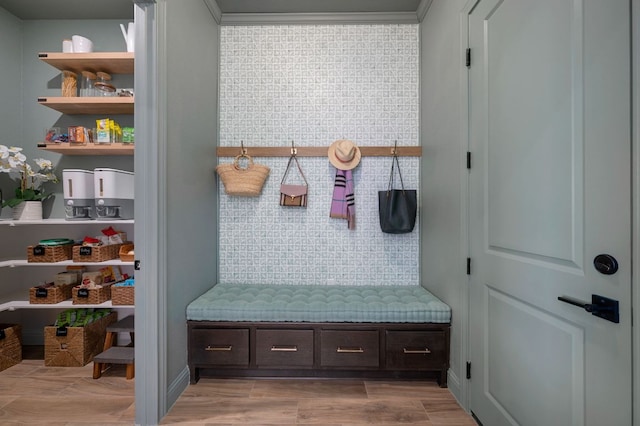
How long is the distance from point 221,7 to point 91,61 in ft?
3.83

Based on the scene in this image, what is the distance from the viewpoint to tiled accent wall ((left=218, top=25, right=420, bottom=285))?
2551mm

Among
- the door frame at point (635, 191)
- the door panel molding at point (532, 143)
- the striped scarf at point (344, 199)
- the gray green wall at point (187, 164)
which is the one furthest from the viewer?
the striped scarf at point (344, 199)

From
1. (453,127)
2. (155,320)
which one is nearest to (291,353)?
(155,320)

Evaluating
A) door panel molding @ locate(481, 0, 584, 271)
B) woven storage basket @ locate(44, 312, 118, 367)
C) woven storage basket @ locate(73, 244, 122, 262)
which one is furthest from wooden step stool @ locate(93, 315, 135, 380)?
door panel molding @ locate(481, 0, 584, 271)

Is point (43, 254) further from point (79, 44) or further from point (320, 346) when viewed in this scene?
point (320, 346)

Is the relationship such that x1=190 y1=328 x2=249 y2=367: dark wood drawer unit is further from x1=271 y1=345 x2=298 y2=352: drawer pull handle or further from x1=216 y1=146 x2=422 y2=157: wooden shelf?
x1=216 y1=146 x2=422 y2=157: wooden shelf

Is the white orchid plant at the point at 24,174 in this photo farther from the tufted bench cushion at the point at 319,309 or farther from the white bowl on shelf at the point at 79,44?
the tufted bench cushion at the point at 319,309

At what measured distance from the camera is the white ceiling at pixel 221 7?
2398 millimetres

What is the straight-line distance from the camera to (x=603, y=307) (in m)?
0.93

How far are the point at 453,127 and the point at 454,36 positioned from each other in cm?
61

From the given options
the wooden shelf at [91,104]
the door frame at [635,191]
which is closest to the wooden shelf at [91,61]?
the wooden shelf at [91,104]

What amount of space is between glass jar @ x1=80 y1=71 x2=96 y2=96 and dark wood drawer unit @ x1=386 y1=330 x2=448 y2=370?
122 inches

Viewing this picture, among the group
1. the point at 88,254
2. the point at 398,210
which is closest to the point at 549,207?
the point at 398,210

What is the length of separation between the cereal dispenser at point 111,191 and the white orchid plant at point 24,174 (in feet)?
1.81
